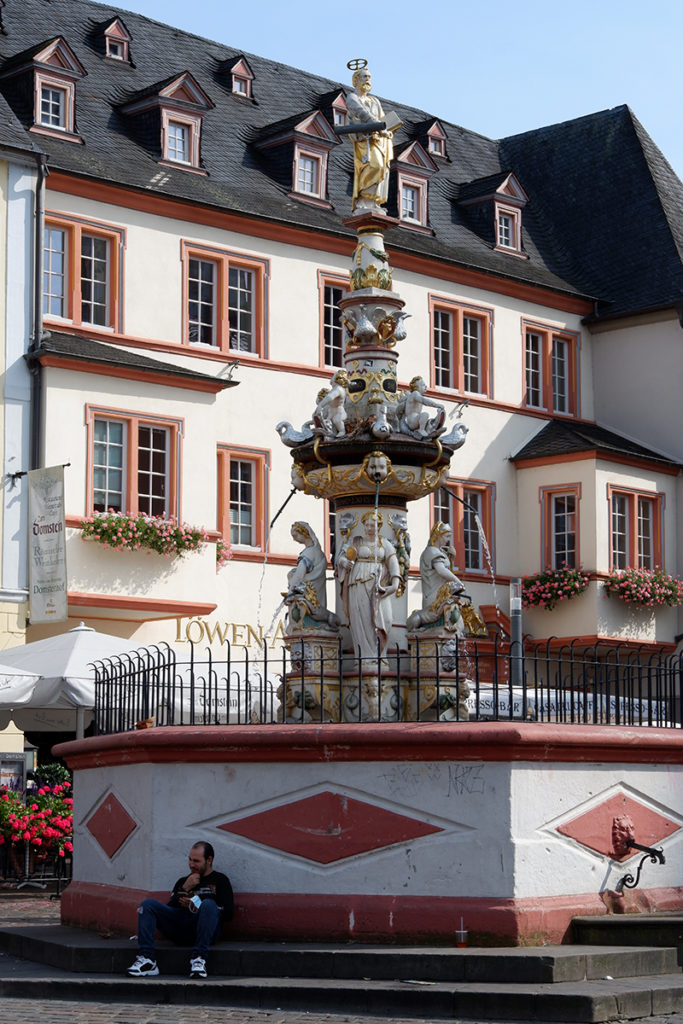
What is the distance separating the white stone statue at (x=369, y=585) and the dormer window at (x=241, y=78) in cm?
2197

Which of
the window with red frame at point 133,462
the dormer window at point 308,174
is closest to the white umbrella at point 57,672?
the window with red frame at point 133,462

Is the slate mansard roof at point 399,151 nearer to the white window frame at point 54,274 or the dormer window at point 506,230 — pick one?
the dormer window at point 506,230

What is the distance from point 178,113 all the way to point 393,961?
23.1 meters

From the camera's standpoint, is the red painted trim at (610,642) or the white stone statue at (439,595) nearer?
the white stone statue at (439,595)

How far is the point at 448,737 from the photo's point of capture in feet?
42.2

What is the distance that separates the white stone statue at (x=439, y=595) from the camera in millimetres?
15828

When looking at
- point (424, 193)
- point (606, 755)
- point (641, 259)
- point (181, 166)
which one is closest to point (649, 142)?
point (641, 259)

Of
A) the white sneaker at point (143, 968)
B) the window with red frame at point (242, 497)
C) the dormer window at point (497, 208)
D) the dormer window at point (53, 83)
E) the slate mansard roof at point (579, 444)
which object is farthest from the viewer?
the dormer window at point (497, 208)

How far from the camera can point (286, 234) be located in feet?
108

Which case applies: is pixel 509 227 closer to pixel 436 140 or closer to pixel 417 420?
pixel 436 140

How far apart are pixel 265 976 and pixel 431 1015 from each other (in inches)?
60.8

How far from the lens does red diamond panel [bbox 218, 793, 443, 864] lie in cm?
1304

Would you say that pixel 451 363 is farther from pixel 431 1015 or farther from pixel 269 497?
pixel 431 1015

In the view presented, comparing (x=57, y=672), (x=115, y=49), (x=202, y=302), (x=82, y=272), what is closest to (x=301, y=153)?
(x=115, y=49)
